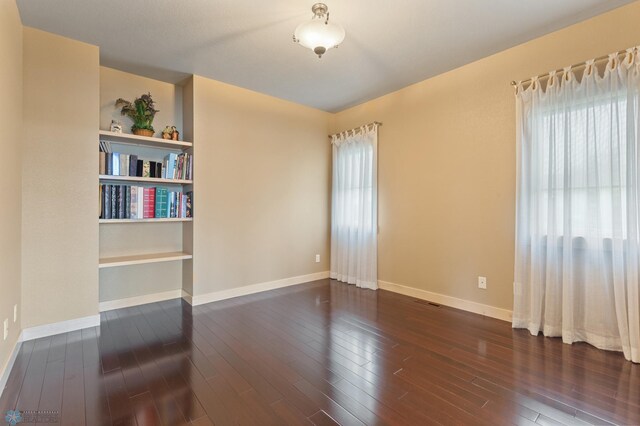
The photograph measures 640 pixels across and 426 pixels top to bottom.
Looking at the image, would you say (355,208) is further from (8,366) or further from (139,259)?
(8,366)

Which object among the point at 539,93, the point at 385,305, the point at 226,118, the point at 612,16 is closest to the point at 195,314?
the point at 385,305

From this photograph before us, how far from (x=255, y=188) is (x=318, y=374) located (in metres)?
2.70

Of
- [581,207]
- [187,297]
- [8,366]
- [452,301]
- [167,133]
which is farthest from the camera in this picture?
[187,297]

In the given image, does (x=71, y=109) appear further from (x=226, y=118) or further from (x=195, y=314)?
(x=195, y=314)

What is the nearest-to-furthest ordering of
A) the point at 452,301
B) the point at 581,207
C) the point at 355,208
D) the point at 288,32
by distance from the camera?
the point at 581,207 < the point at 288,32 < the point at 452,301 < the point at 355,208

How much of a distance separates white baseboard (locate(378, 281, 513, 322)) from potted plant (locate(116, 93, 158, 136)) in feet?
11.8

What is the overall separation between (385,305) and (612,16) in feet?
11.0

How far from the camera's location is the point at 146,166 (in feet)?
11.1

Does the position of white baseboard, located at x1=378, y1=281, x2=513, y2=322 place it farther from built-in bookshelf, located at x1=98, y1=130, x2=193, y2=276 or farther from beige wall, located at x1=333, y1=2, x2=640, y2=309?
built-in bookshelf, located at x1=98, y1=130, x2=193, y2=276

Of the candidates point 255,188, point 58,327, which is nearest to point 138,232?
point 58,327

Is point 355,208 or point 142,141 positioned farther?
point 355,208

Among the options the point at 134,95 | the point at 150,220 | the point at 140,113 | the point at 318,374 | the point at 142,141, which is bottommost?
the point at 318,374

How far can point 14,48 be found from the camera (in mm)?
2268

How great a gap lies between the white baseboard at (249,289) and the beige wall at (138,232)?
17.5 inches
